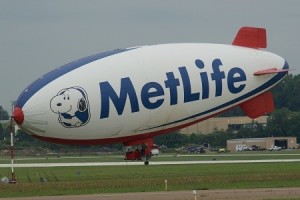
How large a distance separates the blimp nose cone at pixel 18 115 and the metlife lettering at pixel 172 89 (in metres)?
4.18

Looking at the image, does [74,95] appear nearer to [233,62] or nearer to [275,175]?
[233,62]

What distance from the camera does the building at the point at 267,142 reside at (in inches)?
6998

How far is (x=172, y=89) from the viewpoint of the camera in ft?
181

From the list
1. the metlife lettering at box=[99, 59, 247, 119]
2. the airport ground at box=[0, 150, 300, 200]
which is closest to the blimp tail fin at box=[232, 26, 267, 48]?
the metlife lettering at box=[99, 59, 247, 119]

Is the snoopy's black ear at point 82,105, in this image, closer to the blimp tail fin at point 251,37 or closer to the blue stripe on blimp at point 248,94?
the blue stripe on blimp at point 248,94

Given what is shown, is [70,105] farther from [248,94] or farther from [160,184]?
[248,94]

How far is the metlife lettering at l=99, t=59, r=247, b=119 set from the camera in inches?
2099

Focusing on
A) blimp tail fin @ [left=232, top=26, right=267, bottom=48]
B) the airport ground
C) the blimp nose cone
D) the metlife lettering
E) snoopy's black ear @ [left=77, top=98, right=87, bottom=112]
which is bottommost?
the airport ground

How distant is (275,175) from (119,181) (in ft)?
35.9

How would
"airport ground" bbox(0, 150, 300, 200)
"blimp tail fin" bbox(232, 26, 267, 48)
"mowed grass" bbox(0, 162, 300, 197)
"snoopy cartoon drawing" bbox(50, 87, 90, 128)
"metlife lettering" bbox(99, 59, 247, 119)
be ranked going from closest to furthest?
"snoopy cartoon drawing" bbox(50, 87, 90, 128) < "airport ground" bbox(0, 150, 300, 200) < "metlife lettering" bbox(99, 59, 247, 119) < "mowed grass" bbox(0, 162, 300, 197) < "blimp tail fin" bbox(232, 26, 267, 48)

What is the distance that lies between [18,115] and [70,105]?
9.54ft

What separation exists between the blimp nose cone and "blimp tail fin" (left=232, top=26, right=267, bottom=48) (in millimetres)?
16019

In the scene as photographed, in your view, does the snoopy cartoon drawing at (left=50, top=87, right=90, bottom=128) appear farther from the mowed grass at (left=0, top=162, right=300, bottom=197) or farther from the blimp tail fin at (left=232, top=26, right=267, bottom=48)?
the blimp tail fin at (left=232, top=26, right=267, bottom=48)

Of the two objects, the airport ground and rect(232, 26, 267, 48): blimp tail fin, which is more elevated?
rect(232, 26, 267, 48): blimp tail fin
